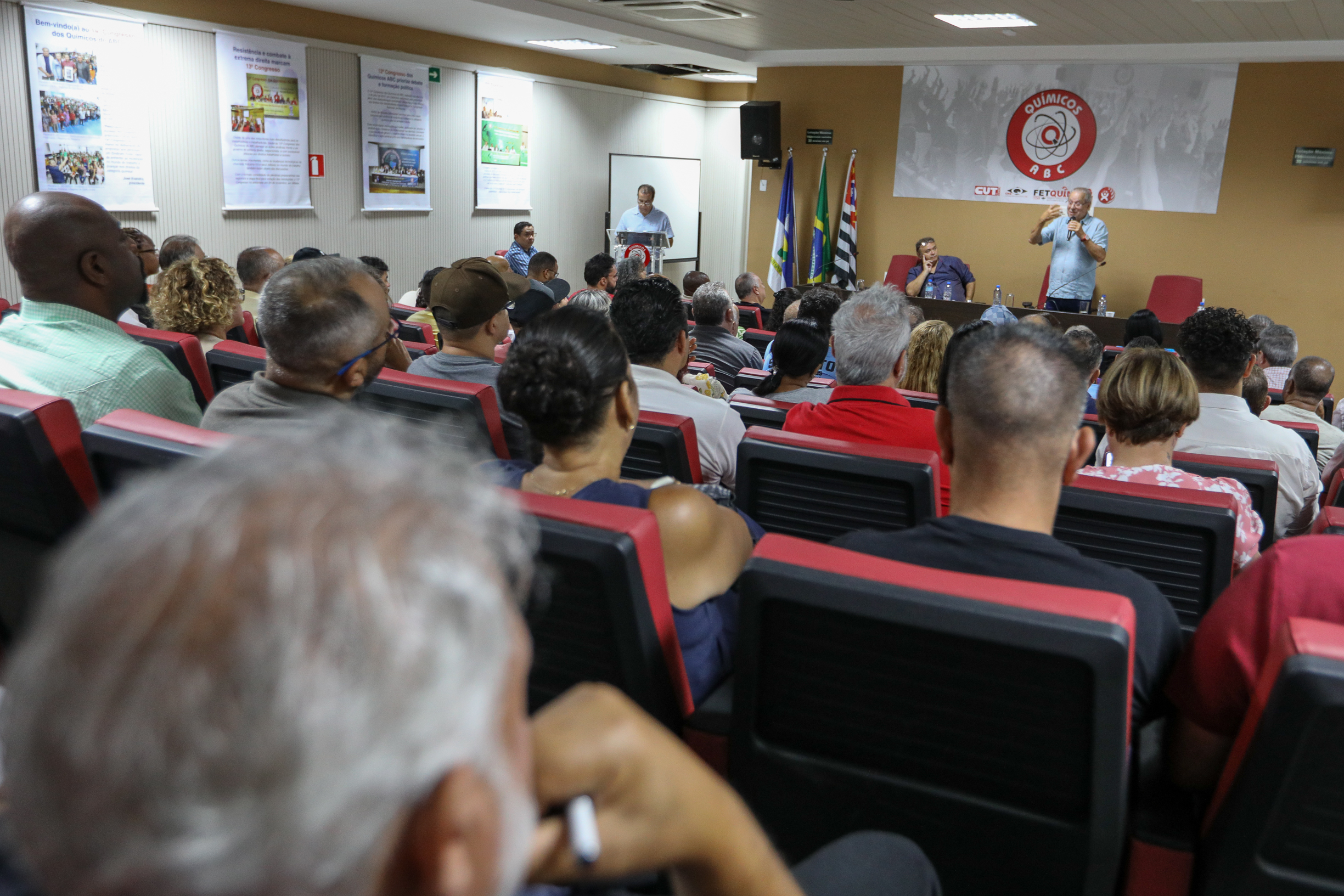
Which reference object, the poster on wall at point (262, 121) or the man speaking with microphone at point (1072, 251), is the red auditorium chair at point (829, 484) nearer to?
the poster on wall at point (262, 121)

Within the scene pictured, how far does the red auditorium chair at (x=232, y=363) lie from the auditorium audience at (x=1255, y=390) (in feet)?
11.7

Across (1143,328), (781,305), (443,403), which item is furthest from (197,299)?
(1143,328)

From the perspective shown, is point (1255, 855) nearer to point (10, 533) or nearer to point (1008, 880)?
point (1008, 880)

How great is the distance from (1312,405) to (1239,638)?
3.41 meters

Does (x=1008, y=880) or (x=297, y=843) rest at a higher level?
(x=297, y=843)

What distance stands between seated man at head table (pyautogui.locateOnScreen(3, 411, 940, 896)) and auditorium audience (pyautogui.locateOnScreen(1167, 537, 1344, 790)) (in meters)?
0.99

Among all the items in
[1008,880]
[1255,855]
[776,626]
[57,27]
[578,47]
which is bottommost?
[1008,880]

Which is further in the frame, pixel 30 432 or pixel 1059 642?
pixel 30 432

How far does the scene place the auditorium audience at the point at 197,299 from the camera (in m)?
3.37

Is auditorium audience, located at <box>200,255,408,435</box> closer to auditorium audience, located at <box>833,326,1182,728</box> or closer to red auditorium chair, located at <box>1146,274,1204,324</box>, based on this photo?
auditorium audience, located at <box>833,326,1182,728</box>

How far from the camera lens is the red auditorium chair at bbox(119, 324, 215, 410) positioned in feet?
9.24

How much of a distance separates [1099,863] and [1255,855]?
17 cm

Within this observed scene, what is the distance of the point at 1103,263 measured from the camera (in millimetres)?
8719

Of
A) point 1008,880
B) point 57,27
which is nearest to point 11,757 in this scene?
point 1008,880
